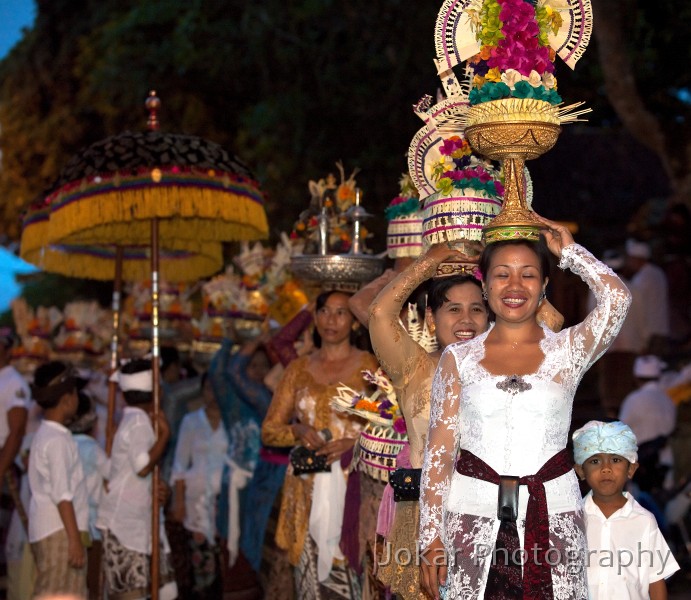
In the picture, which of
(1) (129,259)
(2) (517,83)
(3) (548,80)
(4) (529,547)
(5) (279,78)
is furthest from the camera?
(5) (279,78)

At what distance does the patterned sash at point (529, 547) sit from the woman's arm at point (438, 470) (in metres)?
0.14

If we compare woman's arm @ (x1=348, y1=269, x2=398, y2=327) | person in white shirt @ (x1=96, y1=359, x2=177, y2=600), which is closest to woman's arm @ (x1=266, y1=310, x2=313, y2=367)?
person in white shirt @ (x1=96, y1=359, x2=177, y2=600)

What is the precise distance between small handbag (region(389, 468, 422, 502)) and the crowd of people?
0.01 metres

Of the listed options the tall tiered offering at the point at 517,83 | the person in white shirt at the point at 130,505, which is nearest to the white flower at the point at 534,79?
the tall tiered offering at the point at 517,83

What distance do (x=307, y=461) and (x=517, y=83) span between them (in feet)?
9.80

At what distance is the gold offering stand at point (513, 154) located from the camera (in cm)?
435

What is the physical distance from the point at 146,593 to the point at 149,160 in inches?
110

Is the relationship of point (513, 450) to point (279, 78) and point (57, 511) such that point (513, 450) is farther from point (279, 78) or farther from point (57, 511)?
point (279, 78)

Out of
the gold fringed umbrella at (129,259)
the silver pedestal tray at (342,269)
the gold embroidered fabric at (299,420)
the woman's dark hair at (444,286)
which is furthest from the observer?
the gold fringed umbrella at (129,259)

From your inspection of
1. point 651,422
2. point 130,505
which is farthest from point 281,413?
point 651,422

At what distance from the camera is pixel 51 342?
42.8 ft

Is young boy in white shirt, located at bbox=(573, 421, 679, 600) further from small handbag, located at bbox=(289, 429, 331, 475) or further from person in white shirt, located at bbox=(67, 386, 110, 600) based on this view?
person in white shirt, located at bbox=(67, 386, 110, 600)

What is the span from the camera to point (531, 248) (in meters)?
4.27

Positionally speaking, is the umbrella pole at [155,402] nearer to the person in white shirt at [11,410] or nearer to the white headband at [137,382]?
the white headband at [137,382]
